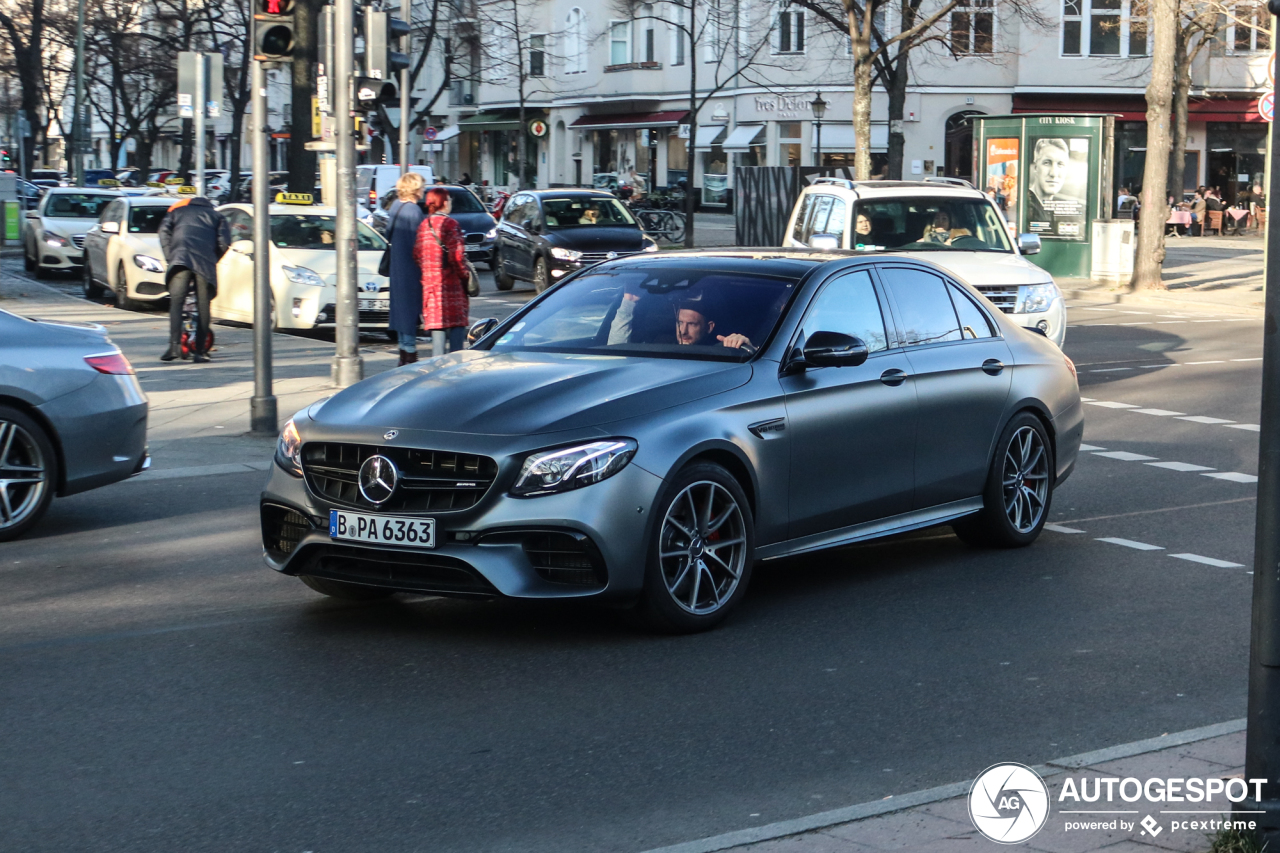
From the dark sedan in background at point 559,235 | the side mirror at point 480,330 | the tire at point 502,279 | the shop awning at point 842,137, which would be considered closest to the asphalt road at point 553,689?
the side mirror at point 480,330

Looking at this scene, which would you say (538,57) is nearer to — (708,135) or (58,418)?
(708,135)

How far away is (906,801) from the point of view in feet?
15.1

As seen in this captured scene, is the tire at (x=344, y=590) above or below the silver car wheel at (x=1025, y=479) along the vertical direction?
below

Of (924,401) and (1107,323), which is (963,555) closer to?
(924,401)

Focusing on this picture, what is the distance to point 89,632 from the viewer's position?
6.82 metres

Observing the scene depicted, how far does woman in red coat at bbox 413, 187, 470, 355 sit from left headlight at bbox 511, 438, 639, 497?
7928 millimetres

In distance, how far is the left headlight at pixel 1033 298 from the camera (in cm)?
1500

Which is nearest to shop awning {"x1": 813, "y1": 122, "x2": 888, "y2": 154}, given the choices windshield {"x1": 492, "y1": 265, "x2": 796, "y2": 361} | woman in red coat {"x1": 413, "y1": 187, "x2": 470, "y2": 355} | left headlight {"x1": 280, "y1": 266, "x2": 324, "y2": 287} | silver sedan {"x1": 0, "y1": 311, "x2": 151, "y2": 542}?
left headlight {"x1": 280, "y1": 266, "x2": 324, "y2": 287}

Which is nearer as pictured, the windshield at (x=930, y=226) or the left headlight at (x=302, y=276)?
the windshield at (x=930, y=226)

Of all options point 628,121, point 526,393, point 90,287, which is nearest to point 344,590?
point 526,393

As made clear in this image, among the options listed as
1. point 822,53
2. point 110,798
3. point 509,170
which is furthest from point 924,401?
point 509,170

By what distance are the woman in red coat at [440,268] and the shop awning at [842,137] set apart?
46.3 meters

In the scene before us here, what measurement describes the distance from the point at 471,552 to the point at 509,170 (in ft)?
234

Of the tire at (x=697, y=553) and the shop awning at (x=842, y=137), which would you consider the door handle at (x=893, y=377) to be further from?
the shop awning at (x=842, y=137)
